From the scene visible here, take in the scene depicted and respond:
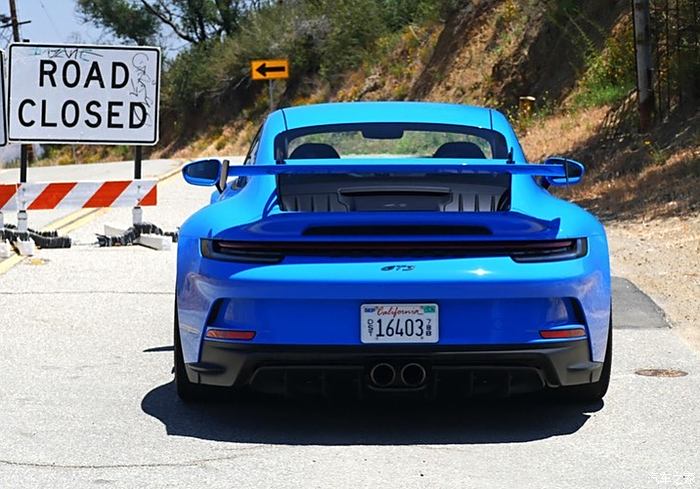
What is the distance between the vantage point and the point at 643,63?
67.6ft

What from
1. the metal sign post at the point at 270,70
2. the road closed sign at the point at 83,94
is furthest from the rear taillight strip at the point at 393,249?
the metal sign post at the point at 270,70

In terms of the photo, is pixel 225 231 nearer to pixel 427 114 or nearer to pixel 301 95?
pixel 427 114

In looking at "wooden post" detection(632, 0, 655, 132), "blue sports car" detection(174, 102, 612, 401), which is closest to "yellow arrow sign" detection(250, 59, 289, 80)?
"wooden post" detection(632, 0, 655, 132)

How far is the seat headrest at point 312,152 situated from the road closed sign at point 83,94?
7862 mm

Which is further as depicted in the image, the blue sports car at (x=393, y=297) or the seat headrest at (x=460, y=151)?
the seat headrest at (x=460, y=151)

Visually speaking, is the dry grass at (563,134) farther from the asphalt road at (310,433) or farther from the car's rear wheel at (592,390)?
the car's rear wheel at (592,390)

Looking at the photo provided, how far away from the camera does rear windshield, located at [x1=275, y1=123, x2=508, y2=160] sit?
23.7 ft

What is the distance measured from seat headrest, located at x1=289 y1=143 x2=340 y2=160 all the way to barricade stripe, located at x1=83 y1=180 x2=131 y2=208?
24.1 feet

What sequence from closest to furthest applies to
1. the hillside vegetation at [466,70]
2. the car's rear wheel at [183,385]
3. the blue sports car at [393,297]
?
the blue sports car at [393,297] < the car's rear wheel at [183,385] < the hillside vegetation at [466,70]

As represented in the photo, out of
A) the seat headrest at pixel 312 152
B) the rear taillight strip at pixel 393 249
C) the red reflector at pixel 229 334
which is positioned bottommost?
the red reflector at pixel 229 334

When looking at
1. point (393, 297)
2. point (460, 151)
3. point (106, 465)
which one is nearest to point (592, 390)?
point (393, 297)

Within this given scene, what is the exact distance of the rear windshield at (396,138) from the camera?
23.7 feet

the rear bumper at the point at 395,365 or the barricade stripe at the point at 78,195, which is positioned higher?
the rear bumper at the point at 395,365

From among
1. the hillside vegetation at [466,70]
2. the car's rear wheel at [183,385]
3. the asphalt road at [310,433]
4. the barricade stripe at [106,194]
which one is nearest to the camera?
the asphalt road at [310,433]
